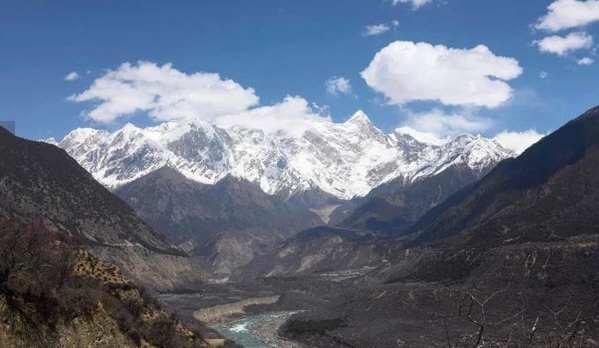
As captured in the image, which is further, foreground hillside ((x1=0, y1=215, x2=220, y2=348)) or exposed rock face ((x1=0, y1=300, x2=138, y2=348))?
foreground hillside ((x1=0, y1=215, x2=220, y2=348))

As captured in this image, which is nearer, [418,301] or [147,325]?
[147,325]

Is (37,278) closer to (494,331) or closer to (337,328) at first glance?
(494,331)

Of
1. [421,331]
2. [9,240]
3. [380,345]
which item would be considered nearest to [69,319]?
[9,240]

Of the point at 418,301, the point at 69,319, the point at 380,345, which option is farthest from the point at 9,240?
the point at 418,301

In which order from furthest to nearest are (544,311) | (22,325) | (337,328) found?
(337,328) → (544,311) → (22,325)

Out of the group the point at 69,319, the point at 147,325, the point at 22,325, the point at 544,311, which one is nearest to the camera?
the point at 22,325

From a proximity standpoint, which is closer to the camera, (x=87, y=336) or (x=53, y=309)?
(x=53, y=309)

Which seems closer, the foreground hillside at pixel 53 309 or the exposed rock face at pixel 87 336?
the exposed rock face at pixel 87 336

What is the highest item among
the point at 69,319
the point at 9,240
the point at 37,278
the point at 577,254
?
the point at 9,240

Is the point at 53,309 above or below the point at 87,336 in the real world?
above

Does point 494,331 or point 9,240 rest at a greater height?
point 9,240
